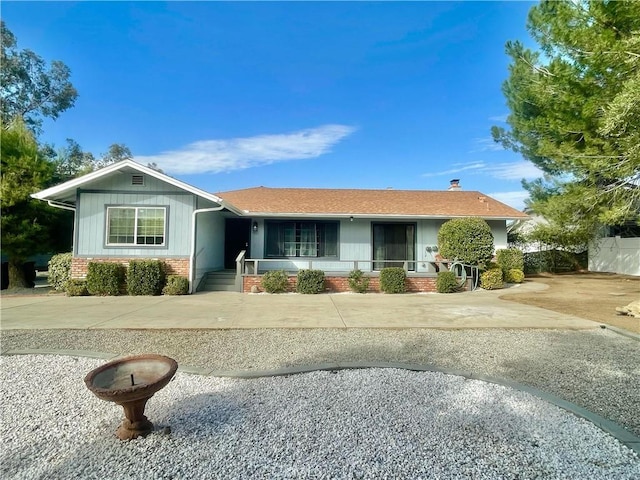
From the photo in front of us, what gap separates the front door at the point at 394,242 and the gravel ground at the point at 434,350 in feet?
26.6

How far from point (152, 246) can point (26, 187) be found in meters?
4.65

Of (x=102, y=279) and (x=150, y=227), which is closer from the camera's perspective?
(x=102, y=279)

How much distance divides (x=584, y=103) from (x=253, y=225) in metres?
11.2

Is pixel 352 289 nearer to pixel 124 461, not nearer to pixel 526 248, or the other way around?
pixel 124 461

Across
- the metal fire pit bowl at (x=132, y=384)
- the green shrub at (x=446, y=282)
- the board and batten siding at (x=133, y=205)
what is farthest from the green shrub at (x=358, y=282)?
the metal fire pit bowl at (x=132, y=384)

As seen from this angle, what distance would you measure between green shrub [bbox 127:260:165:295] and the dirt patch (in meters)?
10.8

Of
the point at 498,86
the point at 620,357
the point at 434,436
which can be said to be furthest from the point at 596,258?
the point at 434,436

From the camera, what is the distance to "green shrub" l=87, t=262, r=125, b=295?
10.2 meters

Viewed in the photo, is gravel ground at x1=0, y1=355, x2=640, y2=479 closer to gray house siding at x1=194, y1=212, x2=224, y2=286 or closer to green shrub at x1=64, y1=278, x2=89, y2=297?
green shrub at x1=64, y1=278, x2=89, y2=297

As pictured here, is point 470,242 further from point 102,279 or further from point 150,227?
point 102,279

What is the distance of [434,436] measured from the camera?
2.57m

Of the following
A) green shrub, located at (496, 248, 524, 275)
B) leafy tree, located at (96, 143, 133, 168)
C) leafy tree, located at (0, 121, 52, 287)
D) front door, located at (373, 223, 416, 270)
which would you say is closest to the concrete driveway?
leafy tree, located at (0, 121, 52, 287)

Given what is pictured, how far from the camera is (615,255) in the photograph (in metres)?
17.6

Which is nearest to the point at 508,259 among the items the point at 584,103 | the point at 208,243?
the point at 584,103
